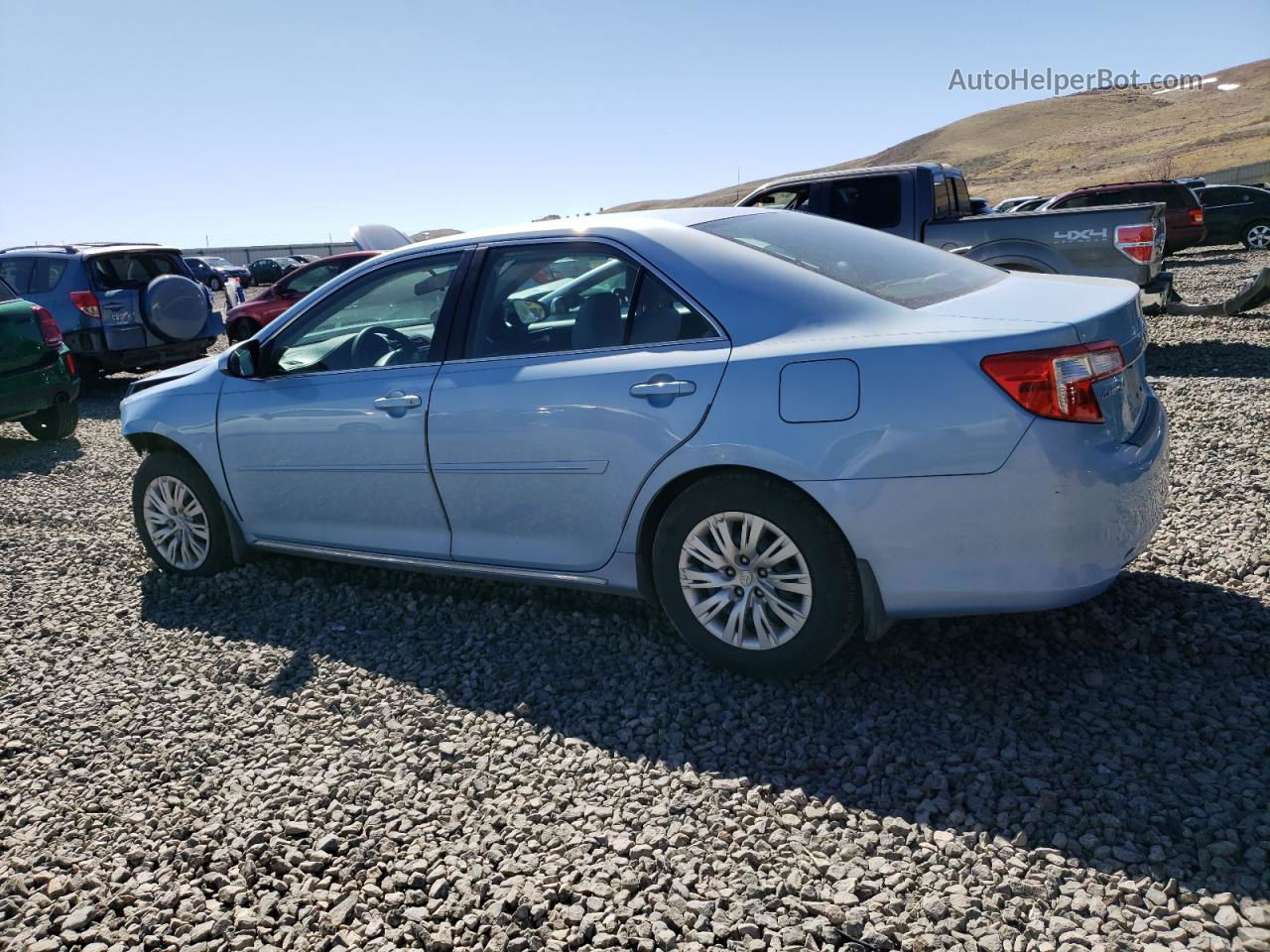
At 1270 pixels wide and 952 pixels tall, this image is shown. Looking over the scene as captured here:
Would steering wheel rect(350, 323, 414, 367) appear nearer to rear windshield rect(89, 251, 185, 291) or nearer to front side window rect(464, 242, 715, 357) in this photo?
front side window rect(464, 242, 715, 357)

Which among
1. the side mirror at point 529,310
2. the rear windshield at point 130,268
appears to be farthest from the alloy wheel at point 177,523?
the rear windshield at point 130,268

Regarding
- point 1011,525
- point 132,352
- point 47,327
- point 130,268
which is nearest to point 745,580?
point 1011,525

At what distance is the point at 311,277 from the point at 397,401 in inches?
515

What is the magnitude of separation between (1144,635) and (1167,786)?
3.29ft

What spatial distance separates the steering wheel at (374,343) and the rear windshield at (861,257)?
4.92 feet

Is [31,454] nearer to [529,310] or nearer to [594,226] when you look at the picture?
[529,310]

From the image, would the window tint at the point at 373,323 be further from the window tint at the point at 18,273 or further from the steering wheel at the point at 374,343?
the window tint at the point at 18,273

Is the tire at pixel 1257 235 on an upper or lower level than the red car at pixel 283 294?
lower

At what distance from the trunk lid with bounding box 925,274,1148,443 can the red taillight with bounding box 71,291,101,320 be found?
35.5ft

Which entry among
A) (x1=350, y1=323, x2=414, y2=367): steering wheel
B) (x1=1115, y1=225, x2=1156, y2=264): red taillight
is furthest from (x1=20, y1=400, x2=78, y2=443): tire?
(x1=1115, y1=225, x2=1156, y2=264): red taillight

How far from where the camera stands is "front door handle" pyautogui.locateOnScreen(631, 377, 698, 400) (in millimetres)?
3619

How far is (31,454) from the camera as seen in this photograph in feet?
31.6

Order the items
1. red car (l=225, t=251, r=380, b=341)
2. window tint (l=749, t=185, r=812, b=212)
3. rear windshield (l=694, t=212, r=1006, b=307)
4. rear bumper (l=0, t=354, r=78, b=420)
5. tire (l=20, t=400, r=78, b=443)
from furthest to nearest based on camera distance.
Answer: red car (l=225, t=251, r=380, b=341), window tint (l=749, t=185, r=812, b=212), tire (l=20, t=400, r=78, b=443), rear bumper (l=0, t=354, r=78, b=420), rear windshield (l=694, t=212, r=1006, b=307)

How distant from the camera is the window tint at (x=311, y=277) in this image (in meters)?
16.1
